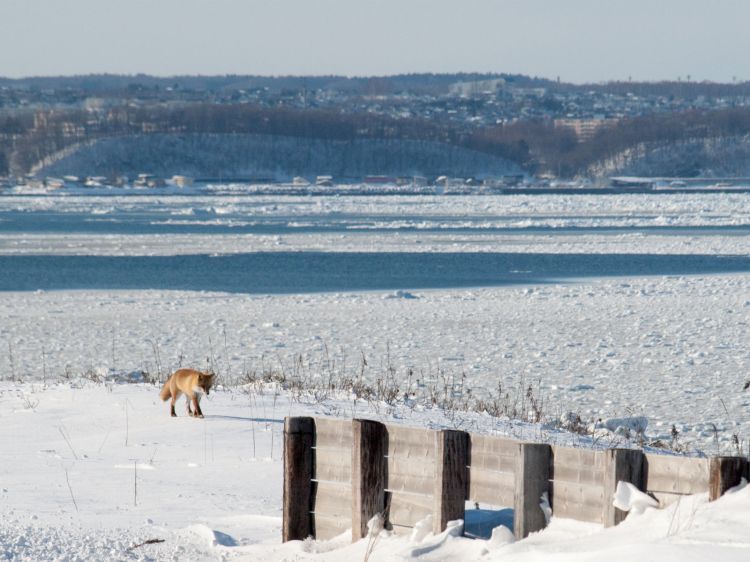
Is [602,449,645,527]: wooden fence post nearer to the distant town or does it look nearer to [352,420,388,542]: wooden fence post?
[352,420,388,542]: wooden fence post

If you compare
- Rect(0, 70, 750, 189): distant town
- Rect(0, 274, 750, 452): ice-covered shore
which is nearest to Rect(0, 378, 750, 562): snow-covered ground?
Rect(0, 274, 750, 452): ice-covered shore

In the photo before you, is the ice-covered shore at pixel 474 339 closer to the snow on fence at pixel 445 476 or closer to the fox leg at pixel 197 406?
the fox leg at pixel 197 406

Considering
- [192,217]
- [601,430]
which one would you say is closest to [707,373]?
[601,430]

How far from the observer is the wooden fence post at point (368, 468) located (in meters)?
5.33

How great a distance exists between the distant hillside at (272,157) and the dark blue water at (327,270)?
435 ft

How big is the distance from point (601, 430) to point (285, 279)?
60.4ft

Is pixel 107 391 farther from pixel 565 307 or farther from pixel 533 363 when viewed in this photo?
pixel 565 307

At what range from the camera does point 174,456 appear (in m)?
7.75

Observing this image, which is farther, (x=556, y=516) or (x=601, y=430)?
(x=601, y=430)

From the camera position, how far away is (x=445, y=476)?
5.09m

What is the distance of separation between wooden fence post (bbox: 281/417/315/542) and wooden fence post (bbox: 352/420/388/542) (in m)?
0.34

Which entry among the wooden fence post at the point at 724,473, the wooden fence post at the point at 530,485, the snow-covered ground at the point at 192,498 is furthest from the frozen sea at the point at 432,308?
the wooden fence post at the point at 724,473

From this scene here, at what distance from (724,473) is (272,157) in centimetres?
17100

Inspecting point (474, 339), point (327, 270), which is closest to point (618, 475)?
point (474, 339)
